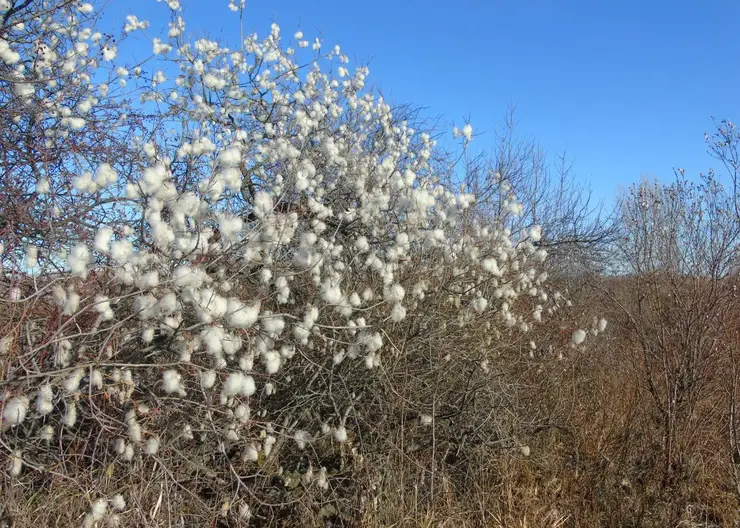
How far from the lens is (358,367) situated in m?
4.58

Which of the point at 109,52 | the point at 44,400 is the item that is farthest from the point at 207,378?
the point at 109,52

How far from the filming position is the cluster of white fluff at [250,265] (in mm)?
2867

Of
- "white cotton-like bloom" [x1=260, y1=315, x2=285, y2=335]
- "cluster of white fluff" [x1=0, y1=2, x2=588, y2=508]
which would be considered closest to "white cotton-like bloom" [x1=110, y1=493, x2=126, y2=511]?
"cluster of white fluff" [x1=0, y1=2, x2=588, y2=508]

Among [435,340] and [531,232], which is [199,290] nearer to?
[435,340]

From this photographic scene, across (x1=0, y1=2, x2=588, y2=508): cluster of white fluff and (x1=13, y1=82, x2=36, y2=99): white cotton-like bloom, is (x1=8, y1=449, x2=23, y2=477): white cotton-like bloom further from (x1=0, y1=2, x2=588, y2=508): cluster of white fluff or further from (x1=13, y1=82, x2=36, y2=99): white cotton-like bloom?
(x1=13, y1=82, x2=36, y2=99): white cotton-like bloom

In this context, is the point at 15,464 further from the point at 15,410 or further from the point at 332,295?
the point at 332,295

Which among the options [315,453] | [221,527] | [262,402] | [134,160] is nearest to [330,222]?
[134,160]

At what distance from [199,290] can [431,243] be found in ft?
6.86

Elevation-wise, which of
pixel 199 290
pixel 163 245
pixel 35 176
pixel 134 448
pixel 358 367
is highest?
pixel 35 176

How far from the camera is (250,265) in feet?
12.6

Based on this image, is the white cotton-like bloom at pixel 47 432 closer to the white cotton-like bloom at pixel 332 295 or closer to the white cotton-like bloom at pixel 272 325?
the white cotton-like bloom at pixel 272 325

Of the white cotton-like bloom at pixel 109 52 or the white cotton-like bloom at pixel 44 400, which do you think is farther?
the white cotton-like bloom at pixel 109 52

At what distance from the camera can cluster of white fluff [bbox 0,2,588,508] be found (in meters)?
2.87

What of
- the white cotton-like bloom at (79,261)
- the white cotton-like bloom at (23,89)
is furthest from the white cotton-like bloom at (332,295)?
the white cotton-like bloom at (23,89)
